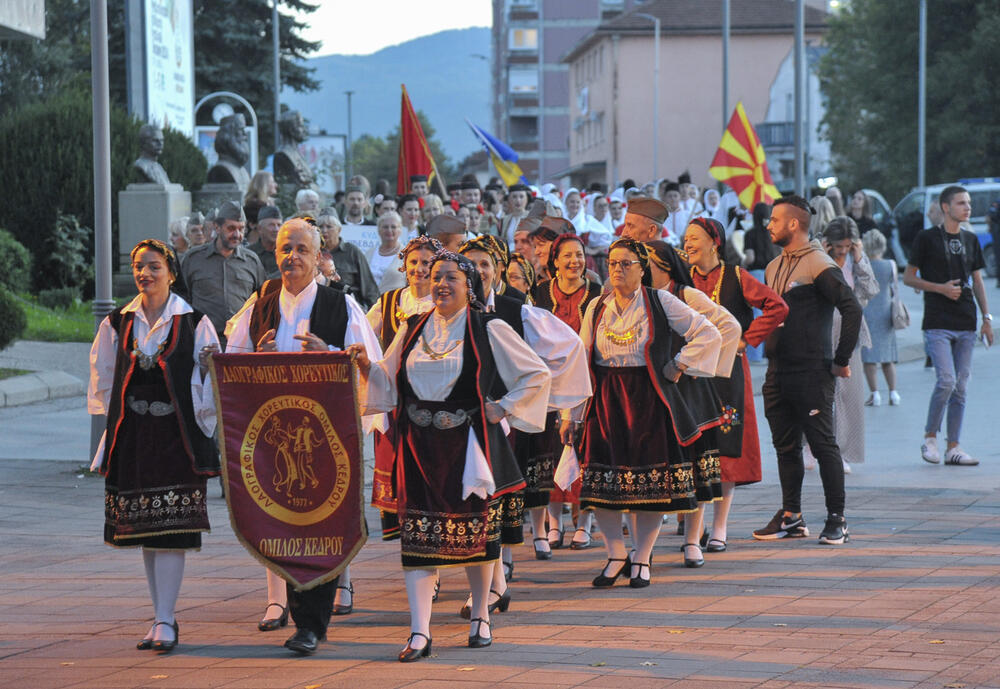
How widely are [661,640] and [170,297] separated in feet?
8.79

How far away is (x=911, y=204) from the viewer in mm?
39844

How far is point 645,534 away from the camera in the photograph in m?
8.23

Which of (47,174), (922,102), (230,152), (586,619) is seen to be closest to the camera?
(586,619)

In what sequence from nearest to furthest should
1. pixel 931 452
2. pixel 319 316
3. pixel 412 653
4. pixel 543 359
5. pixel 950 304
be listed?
pixel 412 653
pixel 319 316
pixel 543 359
pixel 950 304
pixel 931 452

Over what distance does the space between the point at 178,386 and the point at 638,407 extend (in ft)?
8.24

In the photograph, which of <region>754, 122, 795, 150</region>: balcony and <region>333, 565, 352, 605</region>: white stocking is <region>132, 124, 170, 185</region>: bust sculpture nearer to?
<region>333, 565, 352, 605</region>: white stocking

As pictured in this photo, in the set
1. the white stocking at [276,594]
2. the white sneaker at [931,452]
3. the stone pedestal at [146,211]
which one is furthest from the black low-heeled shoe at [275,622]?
the stone pedestal at [146,211]

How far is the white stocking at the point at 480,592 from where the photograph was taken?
6.78 metres

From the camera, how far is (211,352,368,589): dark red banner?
6.67 m

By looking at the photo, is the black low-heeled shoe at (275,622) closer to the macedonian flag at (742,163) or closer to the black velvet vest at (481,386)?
the black velvet vest at (481,386)

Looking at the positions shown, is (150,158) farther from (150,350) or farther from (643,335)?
(150,350)

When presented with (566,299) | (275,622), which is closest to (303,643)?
(275,622)

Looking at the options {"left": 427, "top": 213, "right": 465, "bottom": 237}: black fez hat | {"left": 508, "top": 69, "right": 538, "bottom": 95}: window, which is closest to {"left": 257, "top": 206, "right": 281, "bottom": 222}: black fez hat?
{"left": 427, "top": 213, "right": 465, "bottom": 237}: black fez hat

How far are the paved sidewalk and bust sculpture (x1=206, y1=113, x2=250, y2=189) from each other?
12984 millimetres
